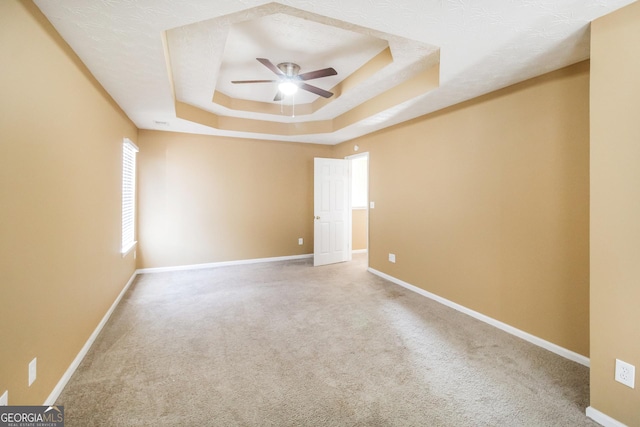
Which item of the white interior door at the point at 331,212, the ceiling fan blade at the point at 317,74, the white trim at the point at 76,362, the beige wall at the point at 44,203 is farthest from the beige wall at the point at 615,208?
the white interior door at the point at 331,212

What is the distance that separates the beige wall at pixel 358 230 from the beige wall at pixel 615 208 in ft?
15.8

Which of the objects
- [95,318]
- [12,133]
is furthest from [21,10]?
[95,318]

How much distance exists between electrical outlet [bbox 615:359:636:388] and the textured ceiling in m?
2.06

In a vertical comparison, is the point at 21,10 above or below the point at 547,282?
above

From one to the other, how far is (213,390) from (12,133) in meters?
1.92

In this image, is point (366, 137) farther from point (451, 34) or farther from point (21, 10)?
point (21, 10)

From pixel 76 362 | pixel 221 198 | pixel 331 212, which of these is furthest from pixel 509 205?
pixel 221 198

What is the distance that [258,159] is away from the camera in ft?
18.3

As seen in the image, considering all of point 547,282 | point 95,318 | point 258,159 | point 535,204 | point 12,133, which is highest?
point 258,159

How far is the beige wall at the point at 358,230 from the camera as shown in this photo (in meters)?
6.51

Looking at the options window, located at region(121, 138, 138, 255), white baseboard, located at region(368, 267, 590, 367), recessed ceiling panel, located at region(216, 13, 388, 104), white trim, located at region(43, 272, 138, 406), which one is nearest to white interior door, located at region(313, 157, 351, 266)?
white baseboard, located at region(368, 267, 590, 367)

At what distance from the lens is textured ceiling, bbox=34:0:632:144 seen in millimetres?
1675

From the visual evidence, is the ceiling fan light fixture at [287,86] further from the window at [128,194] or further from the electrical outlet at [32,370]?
the electrical outlet at [32,370]

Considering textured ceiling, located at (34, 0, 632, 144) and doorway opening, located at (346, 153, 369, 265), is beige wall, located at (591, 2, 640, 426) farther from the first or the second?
doorway opening, located at (346, 153, 369, 265)
